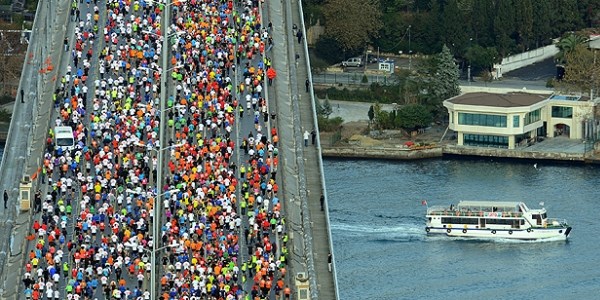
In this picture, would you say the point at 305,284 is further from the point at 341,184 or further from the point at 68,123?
the point at 341,184

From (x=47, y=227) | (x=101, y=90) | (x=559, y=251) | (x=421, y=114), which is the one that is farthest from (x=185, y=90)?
(x=421, y=114)

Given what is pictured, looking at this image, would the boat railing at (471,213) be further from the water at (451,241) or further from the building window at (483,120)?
the building window at (483,120)

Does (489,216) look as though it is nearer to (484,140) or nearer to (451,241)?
(451,241)

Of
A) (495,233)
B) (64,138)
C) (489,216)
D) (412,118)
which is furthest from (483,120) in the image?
(64,138)

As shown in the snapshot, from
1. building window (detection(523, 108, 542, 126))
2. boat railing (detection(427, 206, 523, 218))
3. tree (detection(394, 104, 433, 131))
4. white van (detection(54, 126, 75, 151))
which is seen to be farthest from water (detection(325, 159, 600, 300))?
white van (detection(54, 126, 75, 151))

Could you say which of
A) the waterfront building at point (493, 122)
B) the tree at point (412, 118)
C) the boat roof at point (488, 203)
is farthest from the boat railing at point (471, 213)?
the tree at point (412, 118)

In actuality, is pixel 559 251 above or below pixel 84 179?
below
